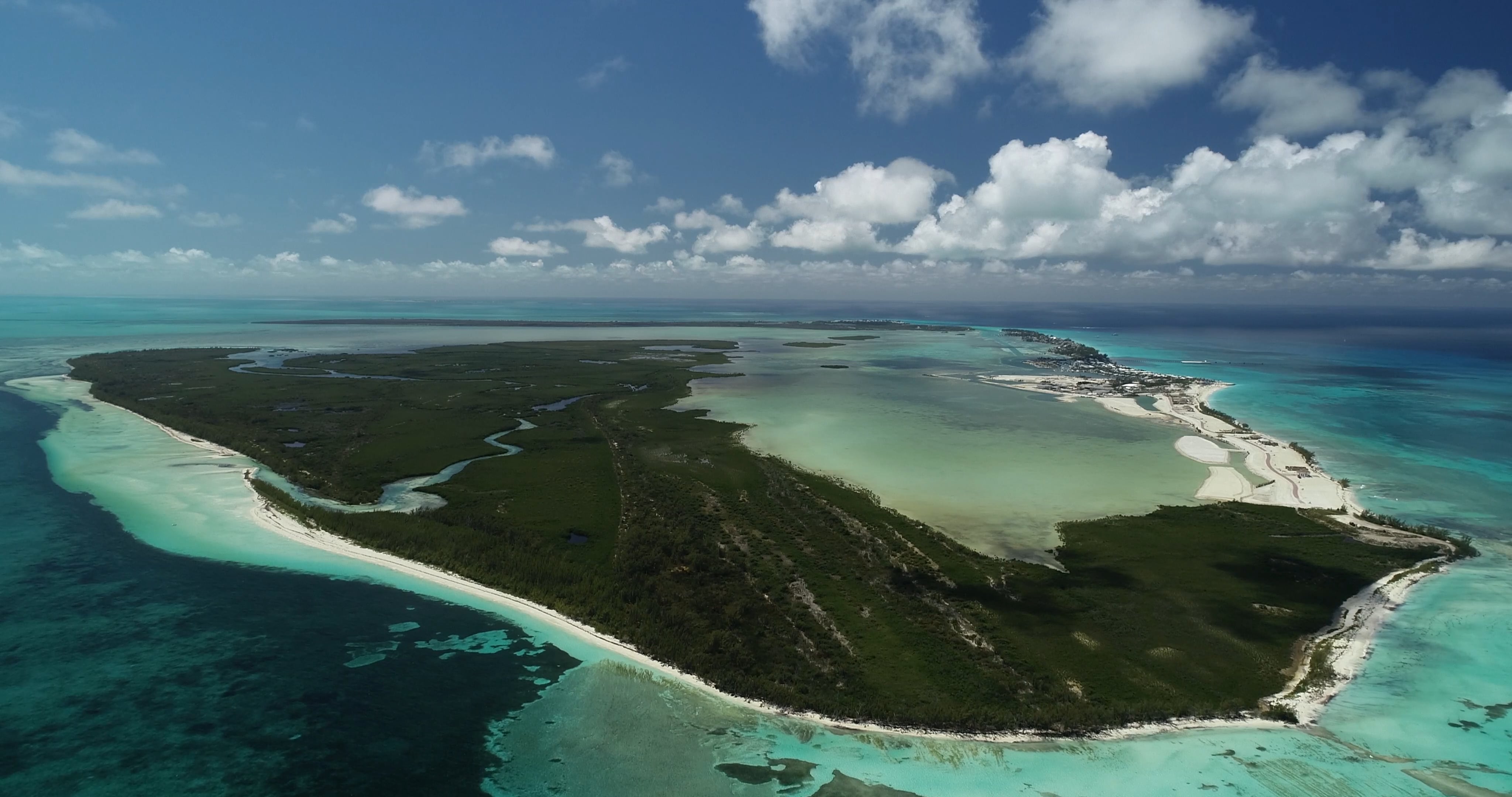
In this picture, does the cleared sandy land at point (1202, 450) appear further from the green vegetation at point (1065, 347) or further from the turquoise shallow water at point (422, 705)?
the green vegetation at point (1065, 347)

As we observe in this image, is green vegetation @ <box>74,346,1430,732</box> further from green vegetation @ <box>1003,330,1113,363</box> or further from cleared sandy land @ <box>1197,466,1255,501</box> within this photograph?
green vegetation @ <box>1003,330,1113,363</box>

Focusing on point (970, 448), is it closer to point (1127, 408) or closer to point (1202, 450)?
point (1202, 450)

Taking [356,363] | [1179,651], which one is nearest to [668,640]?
[1179,651]

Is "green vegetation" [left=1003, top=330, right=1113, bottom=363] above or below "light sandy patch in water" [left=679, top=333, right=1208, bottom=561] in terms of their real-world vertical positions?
above

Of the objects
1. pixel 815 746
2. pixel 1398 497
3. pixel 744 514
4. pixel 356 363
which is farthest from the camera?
pixel 356 363

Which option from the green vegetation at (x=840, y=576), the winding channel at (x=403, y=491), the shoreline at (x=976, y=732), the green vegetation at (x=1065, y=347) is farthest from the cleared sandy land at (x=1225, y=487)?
the green vegetation at (x=1065, y=347)

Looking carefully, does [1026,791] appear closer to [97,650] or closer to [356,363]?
[97,650]

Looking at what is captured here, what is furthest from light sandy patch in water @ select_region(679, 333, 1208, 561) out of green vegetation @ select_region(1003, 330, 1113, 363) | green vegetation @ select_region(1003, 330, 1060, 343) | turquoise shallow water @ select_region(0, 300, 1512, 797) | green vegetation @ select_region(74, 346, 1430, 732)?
green vegetation @ select_region(1003, 330, 1060, 343)
